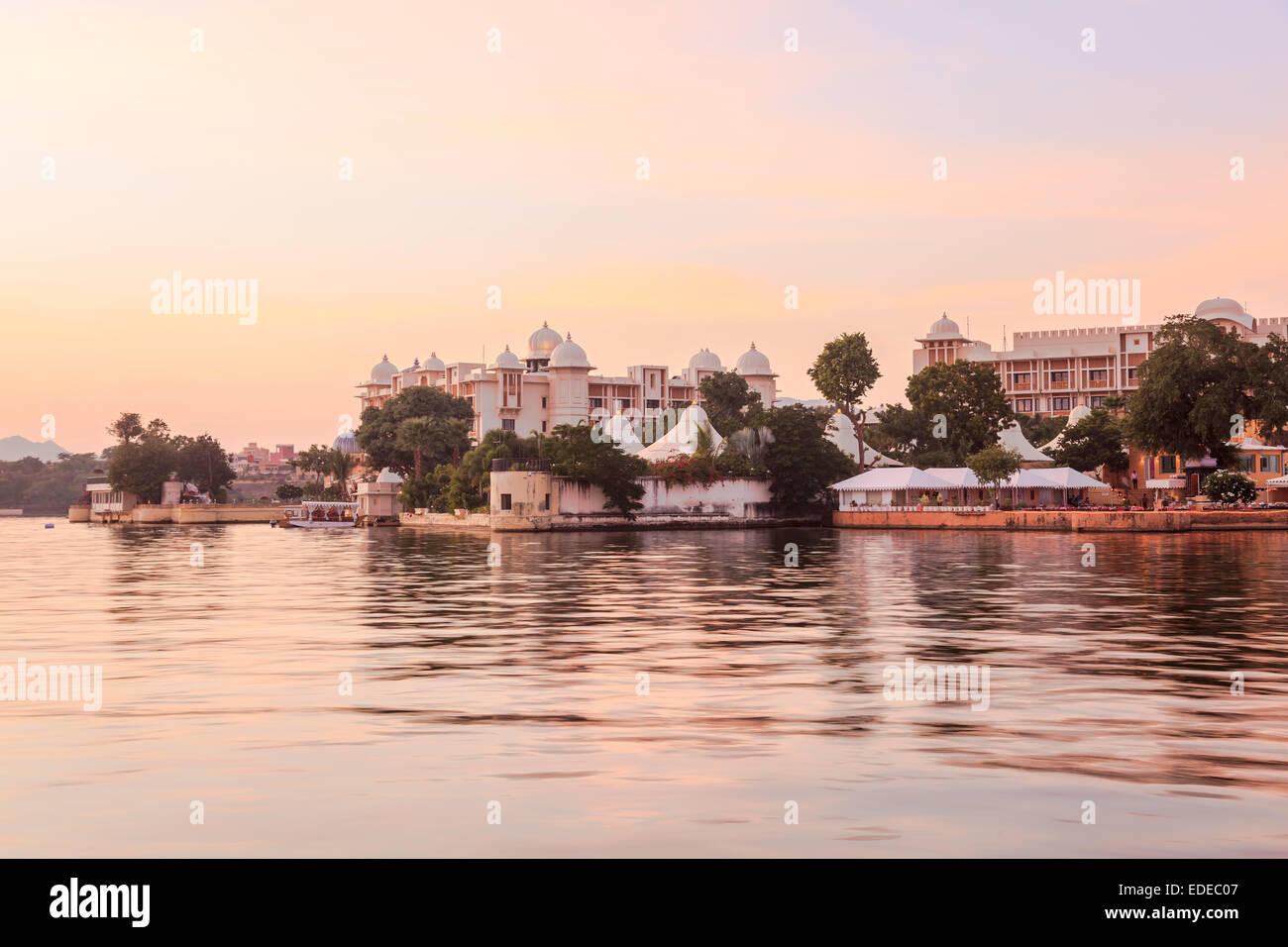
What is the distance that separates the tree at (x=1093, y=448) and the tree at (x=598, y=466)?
25877mm

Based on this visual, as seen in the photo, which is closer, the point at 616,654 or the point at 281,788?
the point at 281,788

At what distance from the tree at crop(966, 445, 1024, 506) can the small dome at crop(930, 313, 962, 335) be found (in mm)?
56951

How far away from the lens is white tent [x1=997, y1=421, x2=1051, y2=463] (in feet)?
238

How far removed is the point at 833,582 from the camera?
29.7m

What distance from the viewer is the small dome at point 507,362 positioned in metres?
112

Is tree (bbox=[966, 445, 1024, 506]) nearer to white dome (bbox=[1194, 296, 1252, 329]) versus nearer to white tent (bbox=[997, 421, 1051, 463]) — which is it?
white tent (bbox=[997, 421, 1051, 463])

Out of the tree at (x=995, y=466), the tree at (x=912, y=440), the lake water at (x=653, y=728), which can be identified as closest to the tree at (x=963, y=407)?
the tree at (x=912, y=440)

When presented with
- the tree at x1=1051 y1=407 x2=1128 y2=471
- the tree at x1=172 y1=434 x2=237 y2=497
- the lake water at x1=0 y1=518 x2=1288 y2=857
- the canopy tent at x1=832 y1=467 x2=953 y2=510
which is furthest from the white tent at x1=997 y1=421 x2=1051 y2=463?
the tree at x1=172 y1=434 x2=237 y2=497

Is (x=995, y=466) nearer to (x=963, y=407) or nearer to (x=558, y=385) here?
(x=963, y=407)

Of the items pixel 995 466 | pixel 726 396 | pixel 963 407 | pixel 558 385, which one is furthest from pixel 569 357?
pixel 995 466
